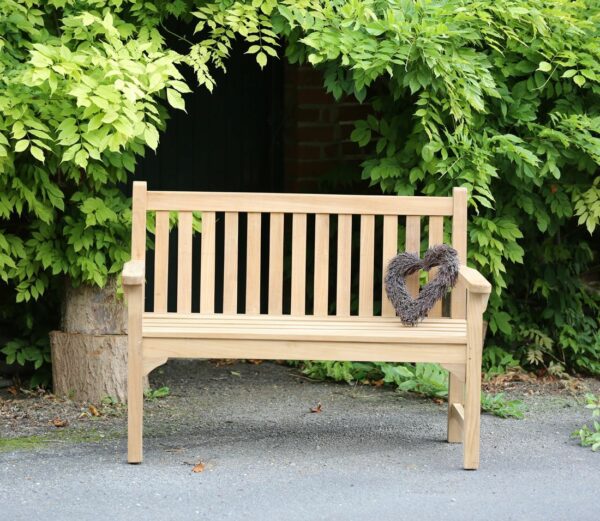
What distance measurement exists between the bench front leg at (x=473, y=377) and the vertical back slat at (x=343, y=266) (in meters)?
0.75

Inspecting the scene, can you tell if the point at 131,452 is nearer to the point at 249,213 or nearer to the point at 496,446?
the point at 249,213

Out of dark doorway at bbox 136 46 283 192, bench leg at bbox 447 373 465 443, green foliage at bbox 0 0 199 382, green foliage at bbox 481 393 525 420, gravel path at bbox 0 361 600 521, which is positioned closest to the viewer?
gravel path at bbox 0 361 600 521

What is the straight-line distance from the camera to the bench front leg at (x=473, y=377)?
4.18 meters

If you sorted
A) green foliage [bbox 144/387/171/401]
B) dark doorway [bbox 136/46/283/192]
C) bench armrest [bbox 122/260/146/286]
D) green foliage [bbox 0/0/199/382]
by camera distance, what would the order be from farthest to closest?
dark doorway [bbox 136/46/283/192] < green foliage [bbox 144/387/171/401] < green foliage [bbox 0/0/199/382] < bench armrest [bbox 122/260/146/286]

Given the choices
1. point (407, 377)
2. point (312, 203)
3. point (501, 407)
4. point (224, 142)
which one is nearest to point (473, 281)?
point (312, 203)

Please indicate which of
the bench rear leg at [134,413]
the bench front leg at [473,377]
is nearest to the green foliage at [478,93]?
the bench front leg at [473,377]

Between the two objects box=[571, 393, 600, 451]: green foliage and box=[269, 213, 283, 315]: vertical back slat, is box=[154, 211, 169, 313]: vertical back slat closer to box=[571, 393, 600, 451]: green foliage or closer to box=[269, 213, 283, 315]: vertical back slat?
box=[269, 213, 283, 315]: vertical back slat

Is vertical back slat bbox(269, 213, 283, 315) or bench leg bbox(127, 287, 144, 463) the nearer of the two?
bench leg bbox(127, 287, 144, 463)

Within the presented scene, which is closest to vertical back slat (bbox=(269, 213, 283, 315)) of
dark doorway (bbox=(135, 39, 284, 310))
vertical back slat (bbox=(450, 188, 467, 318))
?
vertical back slat (bbox=(450, 188, 467, 318))

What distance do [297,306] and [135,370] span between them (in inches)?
34.9

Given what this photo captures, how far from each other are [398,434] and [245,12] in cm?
213

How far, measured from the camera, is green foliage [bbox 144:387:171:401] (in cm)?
545

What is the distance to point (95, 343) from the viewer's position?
523 centimetres

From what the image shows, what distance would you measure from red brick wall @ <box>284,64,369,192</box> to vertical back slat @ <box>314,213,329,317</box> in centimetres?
184
